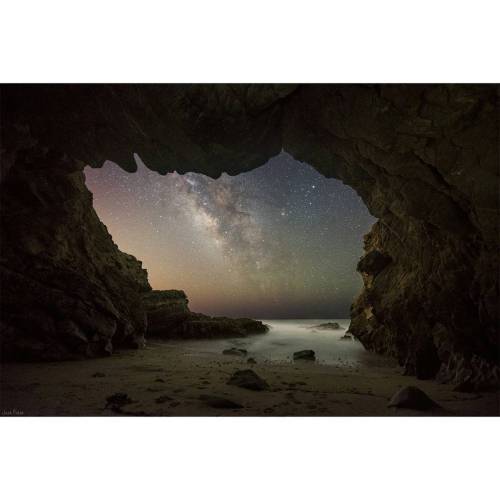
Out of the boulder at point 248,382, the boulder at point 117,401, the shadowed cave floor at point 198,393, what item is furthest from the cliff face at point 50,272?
the boulder at point 248,382

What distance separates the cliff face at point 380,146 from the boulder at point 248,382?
3.93 m

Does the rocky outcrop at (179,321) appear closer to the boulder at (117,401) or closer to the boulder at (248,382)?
the boulder at (248,382)

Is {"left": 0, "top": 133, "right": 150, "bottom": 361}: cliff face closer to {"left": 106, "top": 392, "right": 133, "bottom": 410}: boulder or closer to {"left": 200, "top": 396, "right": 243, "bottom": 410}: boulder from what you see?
{"left": 106, "top": 392, "right": 133, "bottom": 410}: boulder

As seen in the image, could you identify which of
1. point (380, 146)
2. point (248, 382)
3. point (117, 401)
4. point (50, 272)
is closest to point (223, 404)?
point (248, 382)

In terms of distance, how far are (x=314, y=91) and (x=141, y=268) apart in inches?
631

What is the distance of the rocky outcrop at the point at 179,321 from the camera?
57.3ft

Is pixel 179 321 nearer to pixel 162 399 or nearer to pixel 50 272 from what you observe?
pixel 50 272

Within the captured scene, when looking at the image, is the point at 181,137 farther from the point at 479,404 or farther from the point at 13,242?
the point at 479,404

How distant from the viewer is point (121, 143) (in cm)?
660

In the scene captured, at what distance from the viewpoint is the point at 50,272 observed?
8.79 meters

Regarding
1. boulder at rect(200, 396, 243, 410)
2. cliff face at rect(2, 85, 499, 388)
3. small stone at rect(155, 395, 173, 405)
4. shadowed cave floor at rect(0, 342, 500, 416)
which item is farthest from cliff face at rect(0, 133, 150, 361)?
boulder at rect(200, 396, 243, 410)

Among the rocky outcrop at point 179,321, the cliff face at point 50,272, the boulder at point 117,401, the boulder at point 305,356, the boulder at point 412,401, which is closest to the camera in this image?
the boulder at point 412,401

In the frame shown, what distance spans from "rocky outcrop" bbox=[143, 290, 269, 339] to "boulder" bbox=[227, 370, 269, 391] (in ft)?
41.6
